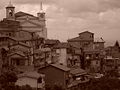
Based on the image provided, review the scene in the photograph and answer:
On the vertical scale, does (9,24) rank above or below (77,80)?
above

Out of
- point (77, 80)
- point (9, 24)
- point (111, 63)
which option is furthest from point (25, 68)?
point (111, 63)

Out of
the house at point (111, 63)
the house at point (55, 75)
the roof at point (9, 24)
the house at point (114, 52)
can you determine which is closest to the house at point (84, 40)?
the house at point (111, 63)

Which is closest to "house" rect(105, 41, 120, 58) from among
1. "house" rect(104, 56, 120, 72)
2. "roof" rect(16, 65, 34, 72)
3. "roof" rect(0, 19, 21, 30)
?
"house" rect(104, 56, 120, 72)

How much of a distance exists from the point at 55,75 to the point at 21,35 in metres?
12.4

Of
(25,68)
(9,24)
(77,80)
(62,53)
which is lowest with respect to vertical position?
(77,80)

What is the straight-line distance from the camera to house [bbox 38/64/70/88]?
36844 mm

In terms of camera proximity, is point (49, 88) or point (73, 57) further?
point (73, 57)

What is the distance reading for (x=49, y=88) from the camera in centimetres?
3384

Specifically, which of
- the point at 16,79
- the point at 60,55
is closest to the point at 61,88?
the point at 16,79

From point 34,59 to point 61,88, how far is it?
32.7ft

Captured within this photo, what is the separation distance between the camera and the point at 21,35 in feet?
156

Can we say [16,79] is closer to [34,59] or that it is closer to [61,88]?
[61,88]

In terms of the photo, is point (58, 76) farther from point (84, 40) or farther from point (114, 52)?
point (114, 52)

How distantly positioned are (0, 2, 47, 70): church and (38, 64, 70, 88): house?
3274mm
